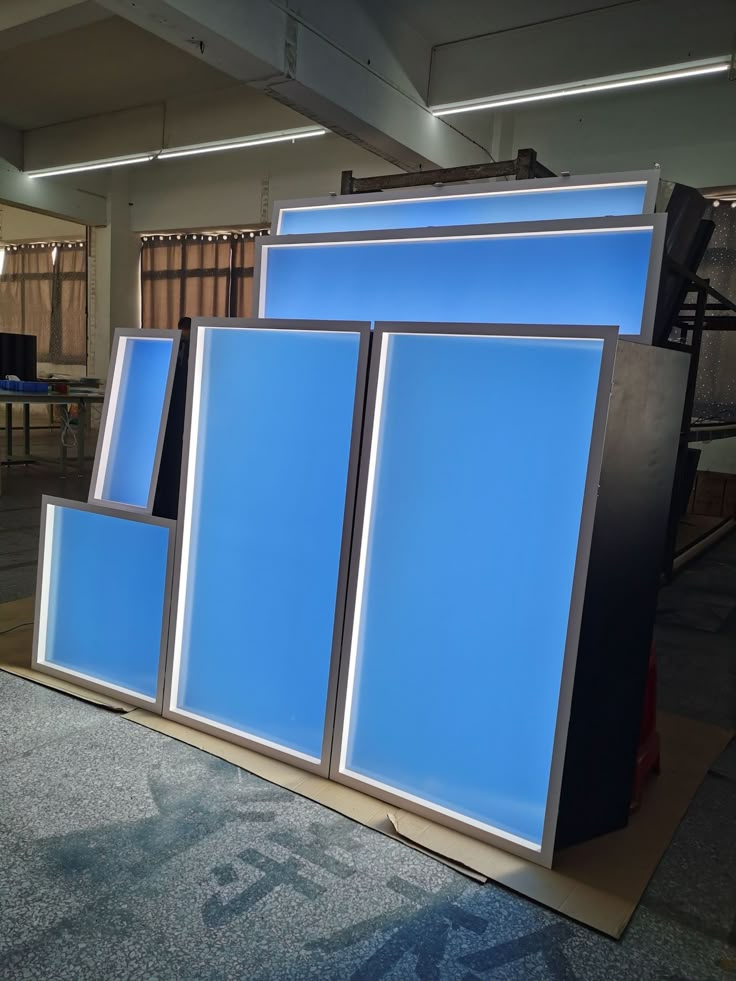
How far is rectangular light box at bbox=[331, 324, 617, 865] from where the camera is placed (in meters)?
1.40

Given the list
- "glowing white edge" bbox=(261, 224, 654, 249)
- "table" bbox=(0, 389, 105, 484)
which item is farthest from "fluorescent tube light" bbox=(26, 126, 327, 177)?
"glowing white edge" bbox=(261, 224, 654, 249)

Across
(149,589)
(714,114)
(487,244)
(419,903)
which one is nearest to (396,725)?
(419,903)

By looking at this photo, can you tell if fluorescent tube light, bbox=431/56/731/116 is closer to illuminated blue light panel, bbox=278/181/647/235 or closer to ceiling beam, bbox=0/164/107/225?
illuminated blue light panel, bbox=278/181/647/235

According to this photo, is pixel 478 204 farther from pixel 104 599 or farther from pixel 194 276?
pixel 194 276

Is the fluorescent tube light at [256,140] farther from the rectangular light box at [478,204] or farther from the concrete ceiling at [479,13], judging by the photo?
the rectangular light box at [478,204]

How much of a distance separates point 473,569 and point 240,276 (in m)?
7.79

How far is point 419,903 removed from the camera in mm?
1304

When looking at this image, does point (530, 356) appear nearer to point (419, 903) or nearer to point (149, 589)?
point (419, 903)

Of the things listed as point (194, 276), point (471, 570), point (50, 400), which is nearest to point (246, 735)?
point (471, 570)

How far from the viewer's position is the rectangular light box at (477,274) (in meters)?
1.51

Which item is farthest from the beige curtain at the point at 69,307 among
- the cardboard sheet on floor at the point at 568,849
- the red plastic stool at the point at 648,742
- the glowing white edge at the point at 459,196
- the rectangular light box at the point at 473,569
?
the red plastic stool at the point at 648,742

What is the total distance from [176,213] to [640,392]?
327 inches

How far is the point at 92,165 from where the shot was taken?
7555 mm

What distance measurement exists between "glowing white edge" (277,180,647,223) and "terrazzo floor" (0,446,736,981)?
1459 millimetres
